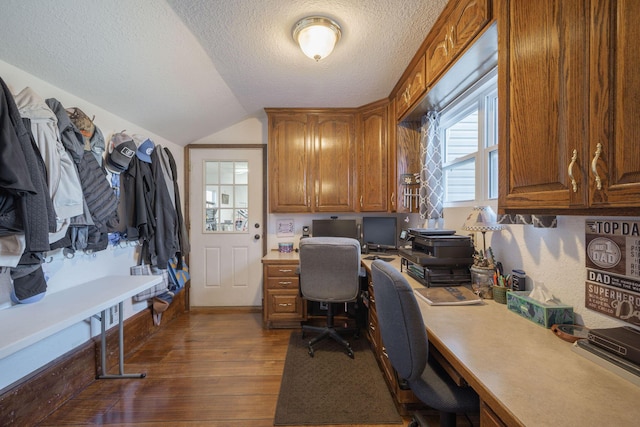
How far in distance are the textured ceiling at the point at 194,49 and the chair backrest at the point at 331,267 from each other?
4.83 feet

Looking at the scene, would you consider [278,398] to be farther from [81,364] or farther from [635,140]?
[635,140]

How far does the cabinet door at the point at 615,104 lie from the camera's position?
0.61 metres

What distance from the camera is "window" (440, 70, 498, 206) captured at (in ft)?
5.58

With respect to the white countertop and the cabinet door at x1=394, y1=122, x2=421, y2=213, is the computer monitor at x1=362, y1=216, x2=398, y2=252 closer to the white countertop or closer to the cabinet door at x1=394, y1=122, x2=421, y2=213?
the cabinet door at x1=394, y1=122, x2=421, y2=213

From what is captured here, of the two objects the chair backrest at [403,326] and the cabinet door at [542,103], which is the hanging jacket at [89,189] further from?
the cabinet door at [542,103]

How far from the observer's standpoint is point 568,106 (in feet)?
2.48

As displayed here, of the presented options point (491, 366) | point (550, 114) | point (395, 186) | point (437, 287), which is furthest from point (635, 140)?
point (395, 186)

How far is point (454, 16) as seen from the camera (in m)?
1.39

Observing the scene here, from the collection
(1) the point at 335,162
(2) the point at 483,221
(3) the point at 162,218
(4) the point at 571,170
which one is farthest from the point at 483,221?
(3) the point at 162,218

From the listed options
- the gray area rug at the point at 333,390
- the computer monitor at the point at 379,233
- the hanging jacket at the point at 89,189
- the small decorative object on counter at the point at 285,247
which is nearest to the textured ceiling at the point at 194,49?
the hanging jacket at the point at 89,189

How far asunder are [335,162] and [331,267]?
1.27 m

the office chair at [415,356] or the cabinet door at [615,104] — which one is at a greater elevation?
the cabinet door at [615,104]

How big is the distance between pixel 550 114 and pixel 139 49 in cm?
223

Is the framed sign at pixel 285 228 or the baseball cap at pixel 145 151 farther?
the framed sign at pixel 285 228
